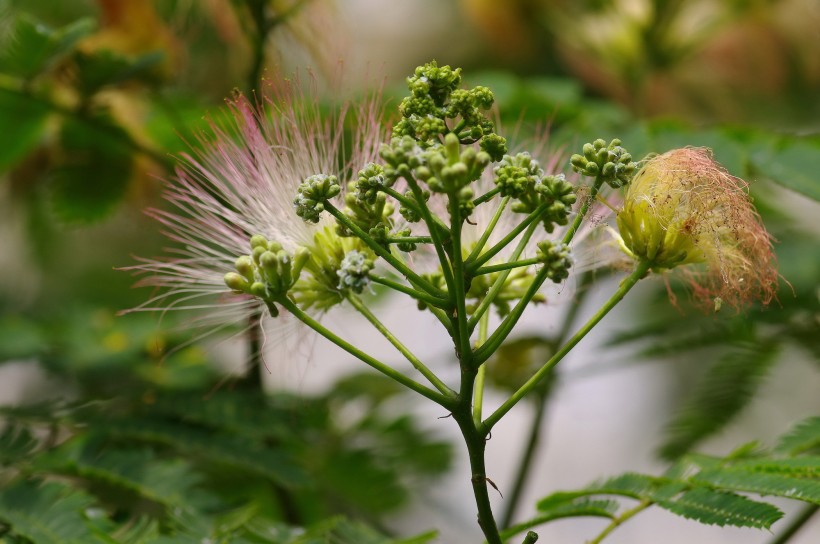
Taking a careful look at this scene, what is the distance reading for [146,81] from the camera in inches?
98.1

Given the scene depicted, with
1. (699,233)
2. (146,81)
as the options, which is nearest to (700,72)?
(146,81)

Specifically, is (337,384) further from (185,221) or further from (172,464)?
(185,221)

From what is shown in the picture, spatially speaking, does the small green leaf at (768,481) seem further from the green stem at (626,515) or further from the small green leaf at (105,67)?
the small green leaf at (105,67)

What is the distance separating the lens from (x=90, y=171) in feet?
8.11

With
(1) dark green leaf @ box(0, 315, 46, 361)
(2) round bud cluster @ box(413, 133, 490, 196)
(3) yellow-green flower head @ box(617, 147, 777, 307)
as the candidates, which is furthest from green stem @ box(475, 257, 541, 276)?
(1) dark green leaf @ box(0, 315, 46, 361)

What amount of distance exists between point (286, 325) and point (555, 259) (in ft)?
1.86

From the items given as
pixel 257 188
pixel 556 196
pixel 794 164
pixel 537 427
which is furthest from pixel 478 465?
pixel 537 427

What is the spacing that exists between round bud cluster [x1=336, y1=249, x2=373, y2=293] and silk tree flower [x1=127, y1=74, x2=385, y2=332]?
135 millimetres

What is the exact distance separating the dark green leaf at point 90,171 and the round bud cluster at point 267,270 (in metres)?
1.15

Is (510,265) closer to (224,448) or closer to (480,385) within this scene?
(480,385)

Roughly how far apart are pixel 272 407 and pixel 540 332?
920mm

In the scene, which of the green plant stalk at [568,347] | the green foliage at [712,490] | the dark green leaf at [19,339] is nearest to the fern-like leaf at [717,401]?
the green foliage at [712,490]

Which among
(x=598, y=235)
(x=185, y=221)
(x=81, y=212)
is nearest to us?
(x=185, y=221)

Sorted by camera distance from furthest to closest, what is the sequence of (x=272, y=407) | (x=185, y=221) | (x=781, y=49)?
(x=781, y=49) < (x=272, y=407) < (x=185, y=221)
